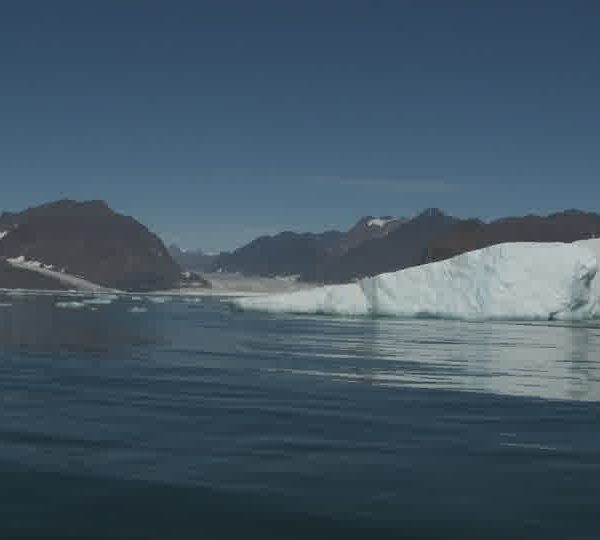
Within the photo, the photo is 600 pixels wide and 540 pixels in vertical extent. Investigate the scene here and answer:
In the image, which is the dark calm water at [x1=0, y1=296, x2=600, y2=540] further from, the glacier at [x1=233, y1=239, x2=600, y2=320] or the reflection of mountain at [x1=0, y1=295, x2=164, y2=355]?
the glacier at [x1=233, y1=239, x2=600, y2=320]

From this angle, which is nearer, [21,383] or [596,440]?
[596,440]

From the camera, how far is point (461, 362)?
28906mm

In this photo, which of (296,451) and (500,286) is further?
(500,286)

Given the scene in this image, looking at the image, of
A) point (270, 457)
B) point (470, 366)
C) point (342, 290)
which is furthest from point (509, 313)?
point (270, 457)

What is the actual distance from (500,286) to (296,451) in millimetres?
56361

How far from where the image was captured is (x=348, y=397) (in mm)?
18969

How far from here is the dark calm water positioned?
8.82 meters

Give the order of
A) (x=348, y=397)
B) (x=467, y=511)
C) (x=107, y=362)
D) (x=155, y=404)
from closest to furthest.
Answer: (x=467, y=511)
(x=155, y=404)
(x=348, y=397)
(x=107, y=362)

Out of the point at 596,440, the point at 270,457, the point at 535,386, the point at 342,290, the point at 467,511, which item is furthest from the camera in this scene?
the point at 342,290

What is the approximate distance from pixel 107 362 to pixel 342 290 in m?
52.3

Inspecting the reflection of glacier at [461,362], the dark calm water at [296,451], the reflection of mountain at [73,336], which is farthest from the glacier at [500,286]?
the dark calm water at [296,451]

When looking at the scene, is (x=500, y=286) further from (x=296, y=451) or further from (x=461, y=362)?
→ (x=296, y=451)

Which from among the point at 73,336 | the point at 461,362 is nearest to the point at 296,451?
the point at 461,362

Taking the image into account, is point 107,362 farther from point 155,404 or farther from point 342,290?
point 342,290
